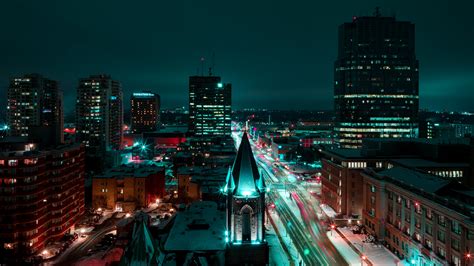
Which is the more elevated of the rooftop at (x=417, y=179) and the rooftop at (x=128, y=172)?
the rooftop at (x=417, y=179)

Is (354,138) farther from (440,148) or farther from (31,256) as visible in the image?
(31,256)

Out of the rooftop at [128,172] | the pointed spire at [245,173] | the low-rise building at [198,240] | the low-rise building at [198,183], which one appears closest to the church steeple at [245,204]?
the pointed spire at [245,173]

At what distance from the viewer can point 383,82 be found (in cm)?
16912

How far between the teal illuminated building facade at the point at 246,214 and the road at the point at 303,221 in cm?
1882

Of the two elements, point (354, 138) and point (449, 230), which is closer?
point (449, 230)

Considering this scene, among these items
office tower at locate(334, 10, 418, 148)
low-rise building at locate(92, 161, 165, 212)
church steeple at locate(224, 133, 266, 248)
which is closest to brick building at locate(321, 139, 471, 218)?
low-rise building at locate(92, 161, 165, 212)

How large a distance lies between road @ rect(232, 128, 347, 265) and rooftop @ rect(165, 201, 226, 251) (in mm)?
15841

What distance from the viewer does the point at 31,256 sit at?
6750cm

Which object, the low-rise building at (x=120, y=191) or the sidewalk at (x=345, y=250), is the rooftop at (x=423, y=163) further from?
the low-rise building at (x=120, y=191)

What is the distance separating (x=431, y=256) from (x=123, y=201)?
69223 millimetres

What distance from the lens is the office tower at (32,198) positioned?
67375 mm

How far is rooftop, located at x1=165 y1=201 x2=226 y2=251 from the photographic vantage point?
148ft

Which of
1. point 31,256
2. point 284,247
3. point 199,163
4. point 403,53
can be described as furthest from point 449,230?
point 403,53

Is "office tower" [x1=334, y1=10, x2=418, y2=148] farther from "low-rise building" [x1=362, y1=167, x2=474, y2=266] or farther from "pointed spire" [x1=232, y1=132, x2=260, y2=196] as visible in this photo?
"pointed spire" [x1=232, y1=132, x2=260, y2=196]
